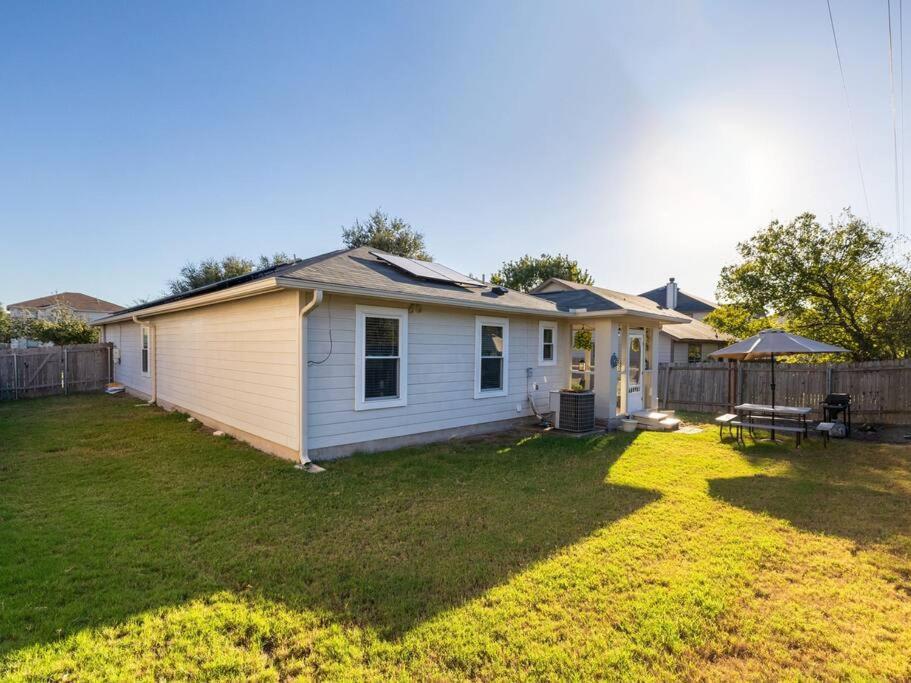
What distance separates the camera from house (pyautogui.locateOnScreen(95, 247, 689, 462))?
6.35 meters

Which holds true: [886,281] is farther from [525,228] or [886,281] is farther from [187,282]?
[187,282]

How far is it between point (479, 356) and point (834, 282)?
11.6m

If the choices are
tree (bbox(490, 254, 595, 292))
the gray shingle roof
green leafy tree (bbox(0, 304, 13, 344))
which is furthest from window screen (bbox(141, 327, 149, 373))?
tree (bbox(490, 254, 595, 292))

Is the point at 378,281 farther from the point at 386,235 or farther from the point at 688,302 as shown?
the point at 688,302

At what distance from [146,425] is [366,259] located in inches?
235

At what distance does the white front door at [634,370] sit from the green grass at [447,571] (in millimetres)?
4180

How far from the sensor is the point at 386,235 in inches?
1070

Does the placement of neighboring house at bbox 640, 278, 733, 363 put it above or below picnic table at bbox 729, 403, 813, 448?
above

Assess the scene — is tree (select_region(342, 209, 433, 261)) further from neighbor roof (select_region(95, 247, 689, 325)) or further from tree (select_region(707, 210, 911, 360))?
tree (select_region(707, 210, 911, 360))

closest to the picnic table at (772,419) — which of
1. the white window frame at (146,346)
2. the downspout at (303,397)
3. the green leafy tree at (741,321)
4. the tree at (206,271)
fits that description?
the green leafy tree at (741,321)

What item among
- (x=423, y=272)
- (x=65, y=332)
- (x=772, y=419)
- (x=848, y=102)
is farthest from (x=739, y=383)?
(x=65, y=332)

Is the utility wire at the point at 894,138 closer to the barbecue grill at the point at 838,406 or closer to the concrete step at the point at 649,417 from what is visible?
the barbecue grill at the point at 838,406

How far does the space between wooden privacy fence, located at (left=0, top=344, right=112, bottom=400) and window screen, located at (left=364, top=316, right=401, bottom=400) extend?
14578 mm

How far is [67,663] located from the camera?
232cm
